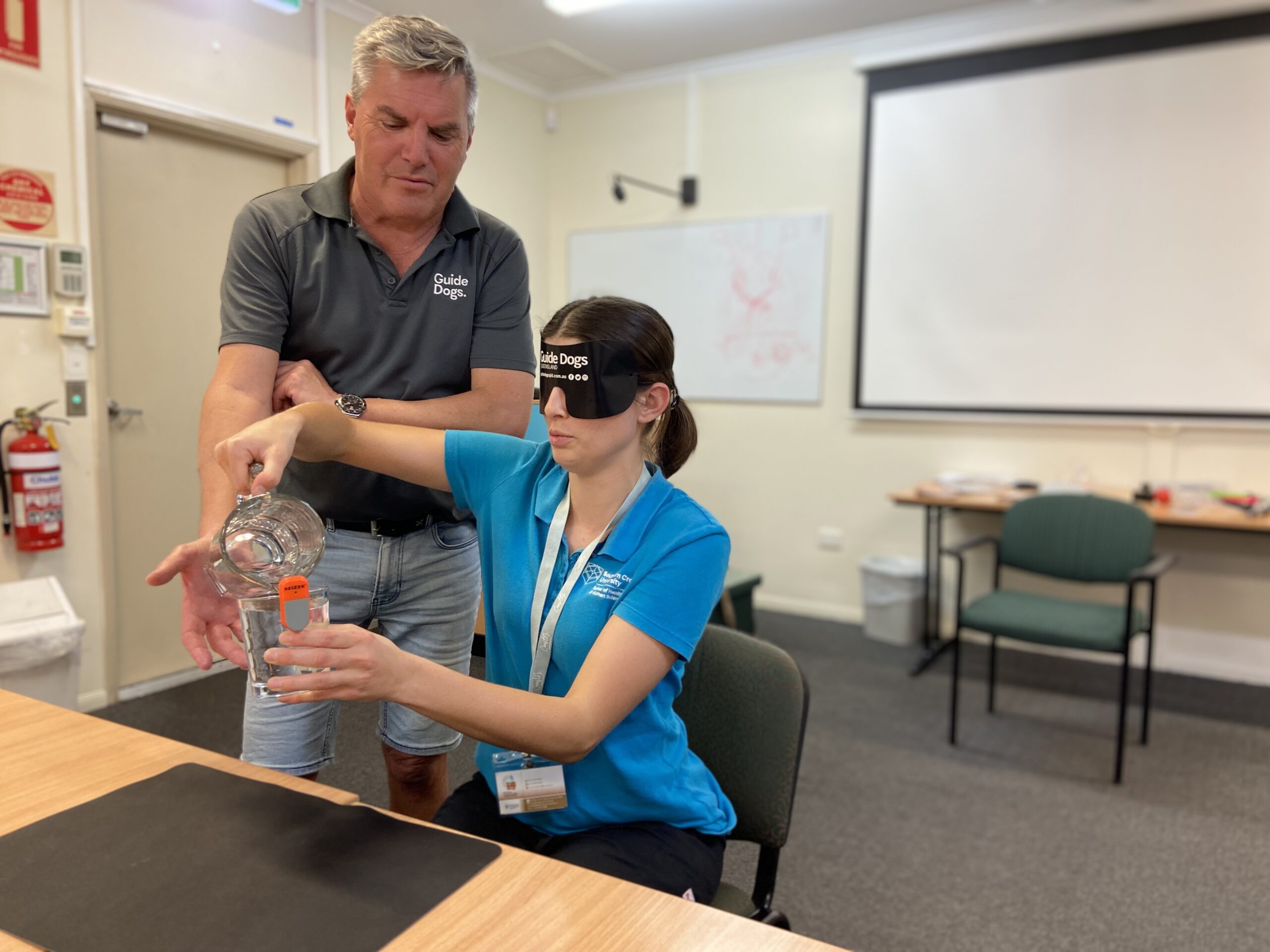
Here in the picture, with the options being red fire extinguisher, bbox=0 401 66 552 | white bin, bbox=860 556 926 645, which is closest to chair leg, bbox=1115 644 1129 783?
white bin, bbox=860 556 926 645

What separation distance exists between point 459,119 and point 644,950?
111cm

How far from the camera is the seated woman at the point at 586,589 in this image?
1.07 metres

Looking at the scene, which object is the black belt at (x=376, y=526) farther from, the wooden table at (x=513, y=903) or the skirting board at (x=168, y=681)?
the wooden table at (x=513, y=903)

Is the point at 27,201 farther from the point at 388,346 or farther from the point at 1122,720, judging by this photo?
the point at 1122,720

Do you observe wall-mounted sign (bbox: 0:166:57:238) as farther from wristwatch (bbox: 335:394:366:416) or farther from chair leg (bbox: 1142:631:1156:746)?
chair leg (bbox: 1142:631:1156:746)

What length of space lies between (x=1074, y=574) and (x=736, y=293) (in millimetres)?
2271

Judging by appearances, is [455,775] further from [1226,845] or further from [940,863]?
[1226,845]

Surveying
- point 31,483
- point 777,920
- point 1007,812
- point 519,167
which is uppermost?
point 519,167

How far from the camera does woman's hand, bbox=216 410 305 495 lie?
39.6 inches

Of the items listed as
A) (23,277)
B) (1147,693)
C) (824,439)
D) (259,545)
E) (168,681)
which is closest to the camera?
(259,545)

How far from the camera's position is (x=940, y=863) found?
2352 mm

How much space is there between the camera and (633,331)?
1.20 metres

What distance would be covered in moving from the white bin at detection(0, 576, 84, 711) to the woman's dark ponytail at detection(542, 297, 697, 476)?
187 centimetres

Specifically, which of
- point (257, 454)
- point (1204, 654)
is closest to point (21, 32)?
point (257, 454)
